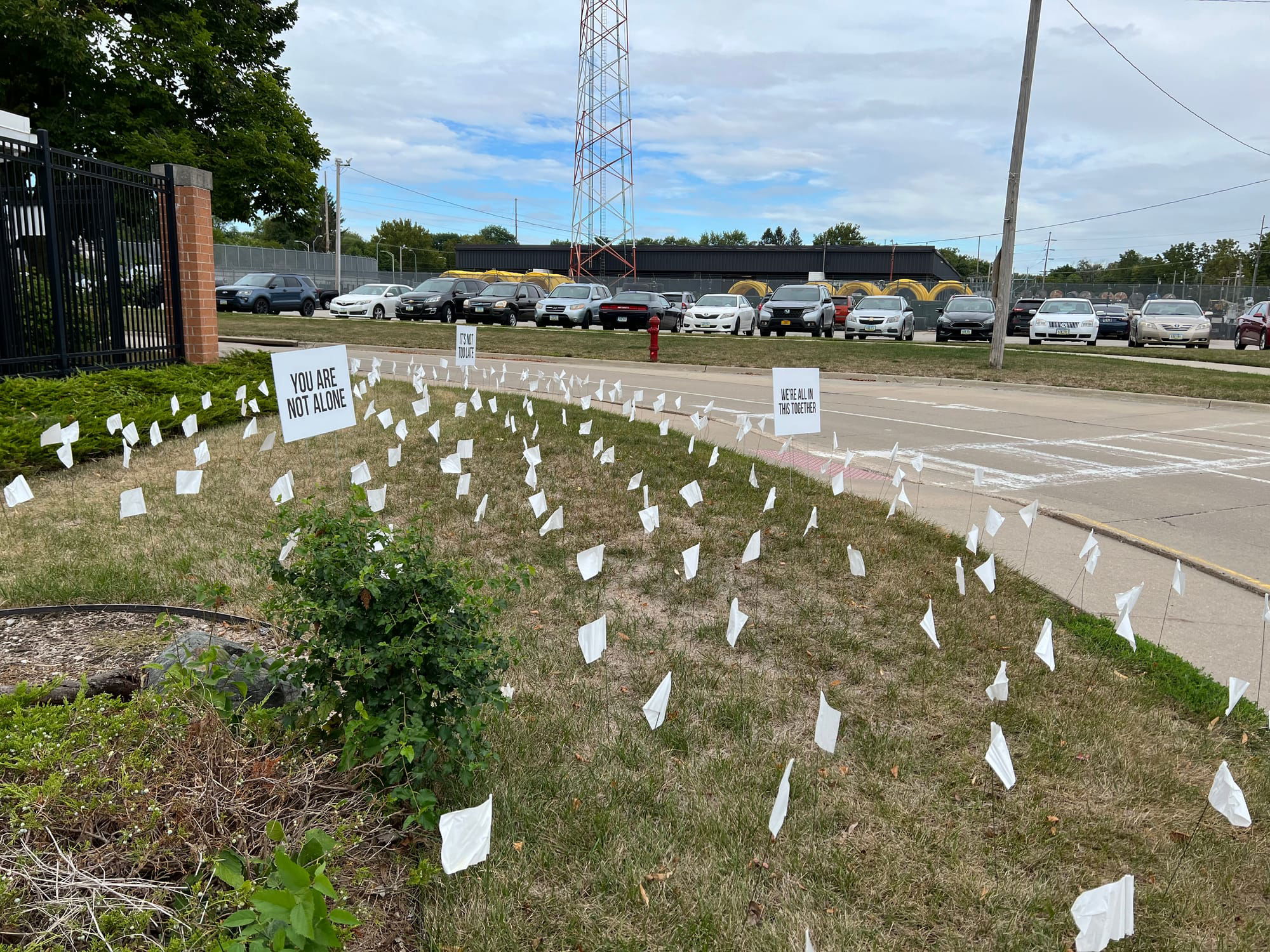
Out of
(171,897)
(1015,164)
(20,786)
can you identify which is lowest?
(171,897)

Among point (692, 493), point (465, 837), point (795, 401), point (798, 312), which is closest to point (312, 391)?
point (692, 493)

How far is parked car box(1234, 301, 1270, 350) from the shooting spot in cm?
2736

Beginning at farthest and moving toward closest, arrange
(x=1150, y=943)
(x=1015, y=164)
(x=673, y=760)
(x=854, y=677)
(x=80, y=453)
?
(x=1015, y=164) < (x=80, y=453) < (x=854, y=677) < (x=673, y=760) < (x=1150, y=943)

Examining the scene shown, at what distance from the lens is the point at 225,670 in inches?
110

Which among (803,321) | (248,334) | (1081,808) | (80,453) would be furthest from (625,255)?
(1081,808)

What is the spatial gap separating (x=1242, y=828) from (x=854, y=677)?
147 cm

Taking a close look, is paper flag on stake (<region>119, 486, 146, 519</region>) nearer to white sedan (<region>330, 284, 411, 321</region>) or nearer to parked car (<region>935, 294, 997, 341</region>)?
parked car (<region>935, 294, 997, 341</region>)

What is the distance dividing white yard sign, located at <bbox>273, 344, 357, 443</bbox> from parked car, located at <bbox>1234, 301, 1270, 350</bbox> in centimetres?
2966

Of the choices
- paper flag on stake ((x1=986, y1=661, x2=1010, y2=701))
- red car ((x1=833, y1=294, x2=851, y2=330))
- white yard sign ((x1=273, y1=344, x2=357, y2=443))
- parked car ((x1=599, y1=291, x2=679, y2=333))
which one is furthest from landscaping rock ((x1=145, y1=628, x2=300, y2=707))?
red car ((x1=833, y1=294, x2=851, y2=330))

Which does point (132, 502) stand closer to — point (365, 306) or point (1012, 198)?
point (1012, 198)

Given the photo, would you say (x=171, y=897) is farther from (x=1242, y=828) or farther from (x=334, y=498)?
(x=334, y=498)

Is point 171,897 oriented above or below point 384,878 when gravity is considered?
above

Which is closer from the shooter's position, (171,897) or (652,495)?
(171,897)

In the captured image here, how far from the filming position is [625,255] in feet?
221
